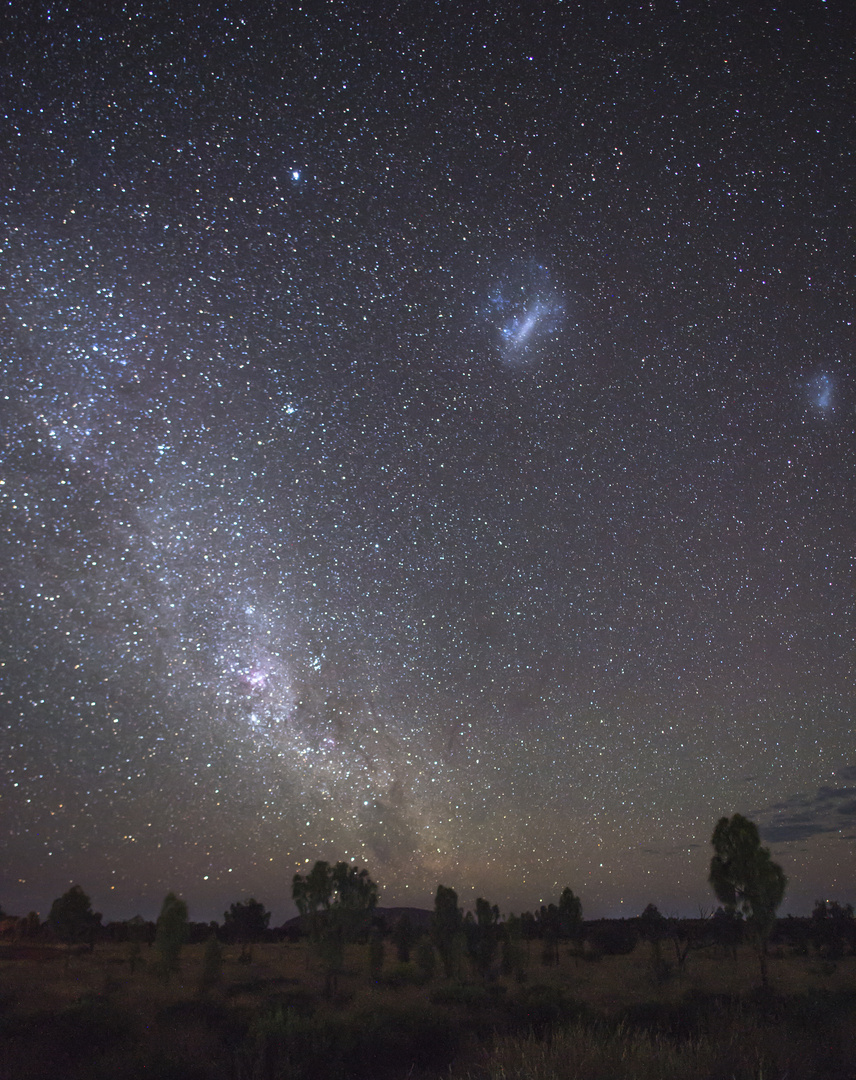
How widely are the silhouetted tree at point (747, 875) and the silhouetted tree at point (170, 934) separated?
75.7 ft

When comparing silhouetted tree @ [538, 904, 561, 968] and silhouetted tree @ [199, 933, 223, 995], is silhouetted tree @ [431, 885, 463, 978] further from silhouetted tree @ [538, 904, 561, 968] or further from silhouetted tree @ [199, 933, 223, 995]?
silhouetted tree @ [199, 933, 223, 995]

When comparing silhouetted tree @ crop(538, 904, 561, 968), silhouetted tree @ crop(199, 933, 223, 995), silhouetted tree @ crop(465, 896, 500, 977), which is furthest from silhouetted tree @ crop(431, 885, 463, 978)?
silhouetted tree @ crop(199, 933, 223, 995)

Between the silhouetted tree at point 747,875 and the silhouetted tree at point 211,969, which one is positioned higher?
the silhouetted tree at point 747,875

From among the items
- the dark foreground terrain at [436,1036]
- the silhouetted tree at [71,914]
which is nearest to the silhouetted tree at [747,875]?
the dark foreground terrain at [436,1036]

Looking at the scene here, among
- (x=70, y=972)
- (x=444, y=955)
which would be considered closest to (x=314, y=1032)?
(x=444, y=955)

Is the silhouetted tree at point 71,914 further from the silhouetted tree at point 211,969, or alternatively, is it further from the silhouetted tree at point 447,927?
the silhouetted tree at point 447,927

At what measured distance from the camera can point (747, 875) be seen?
27.0 meters

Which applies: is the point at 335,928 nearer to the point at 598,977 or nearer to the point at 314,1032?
the point at 598,977

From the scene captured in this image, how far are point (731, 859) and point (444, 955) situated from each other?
549 inches

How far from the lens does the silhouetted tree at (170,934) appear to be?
29.6m

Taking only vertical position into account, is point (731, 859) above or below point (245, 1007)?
above

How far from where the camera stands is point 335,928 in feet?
101

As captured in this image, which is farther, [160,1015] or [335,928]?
[335,928]

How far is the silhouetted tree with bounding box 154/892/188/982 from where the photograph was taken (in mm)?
29639
